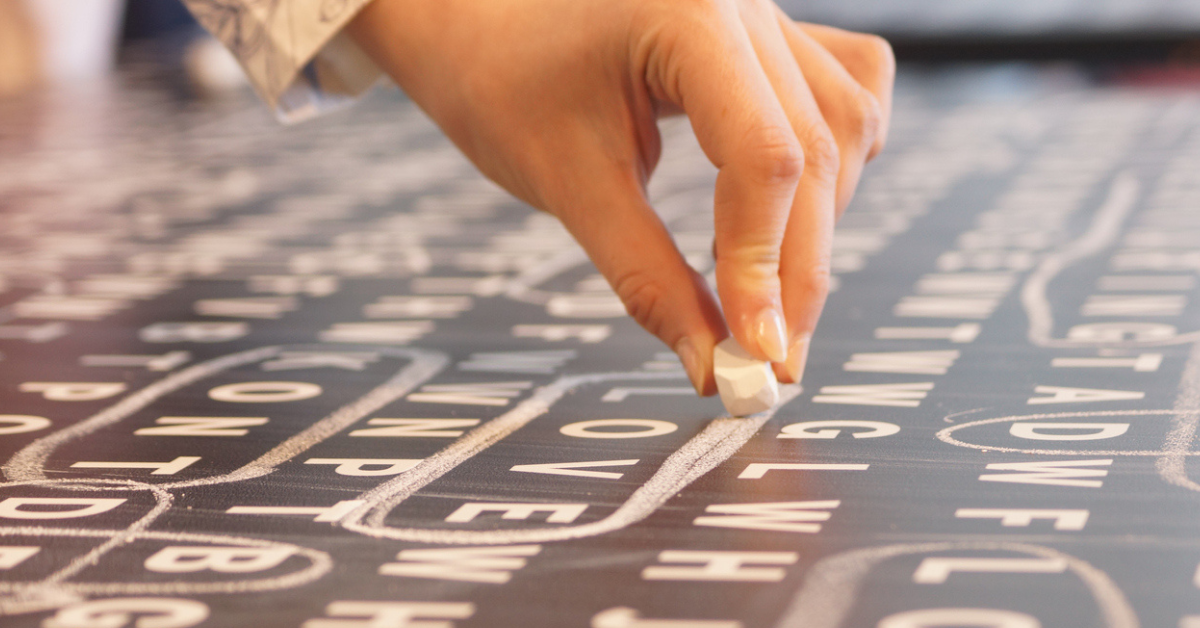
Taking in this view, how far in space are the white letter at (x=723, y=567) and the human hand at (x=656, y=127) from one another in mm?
168

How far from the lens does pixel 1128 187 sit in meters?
1.22

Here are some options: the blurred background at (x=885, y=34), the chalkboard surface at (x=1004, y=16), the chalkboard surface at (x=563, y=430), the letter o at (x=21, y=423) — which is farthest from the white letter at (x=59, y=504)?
the chalkboard surface at (x=1004, y=16)

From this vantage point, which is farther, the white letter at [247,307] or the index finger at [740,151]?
the white letter at [247,307]

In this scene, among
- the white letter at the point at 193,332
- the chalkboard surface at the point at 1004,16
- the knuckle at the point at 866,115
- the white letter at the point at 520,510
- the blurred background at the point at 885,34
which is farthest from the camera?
the chalkboard surface at the point at 1004,16

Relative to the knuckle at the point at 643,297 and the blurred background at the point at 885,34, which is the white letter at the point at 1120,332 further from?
the blurred background at the point at 885,34

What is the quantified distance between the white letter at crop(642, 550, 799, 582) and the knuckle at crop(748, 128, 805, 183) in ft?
0.65

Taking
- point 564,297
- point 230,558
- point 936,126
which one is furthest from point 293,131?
point 230,558

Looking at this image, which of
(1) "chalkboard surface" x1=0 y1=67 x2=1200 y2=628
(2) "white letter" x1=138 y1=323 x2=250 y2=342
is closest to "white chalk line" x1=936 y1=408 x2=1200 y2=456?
(1) "chalkboard surface" x1=0 y1=67 x2=1200 y2=628

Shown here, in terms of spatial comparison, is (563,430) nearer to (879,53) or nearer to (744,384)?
(744,384)

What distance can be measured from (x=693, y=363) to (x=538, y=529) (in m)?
0.17

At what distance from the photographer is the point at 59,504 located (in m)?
0.47

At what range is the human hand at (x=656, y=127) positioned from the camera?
0.56 meters

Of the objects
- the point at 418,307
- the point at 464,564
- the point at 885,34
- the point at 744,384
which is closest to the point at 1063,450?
the point at 744,384

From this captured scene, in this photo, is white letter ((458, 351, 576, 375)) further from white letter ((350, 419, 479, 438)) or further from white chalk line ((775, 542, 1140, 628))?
white chalk line ((775, 542, 1140, 628))
